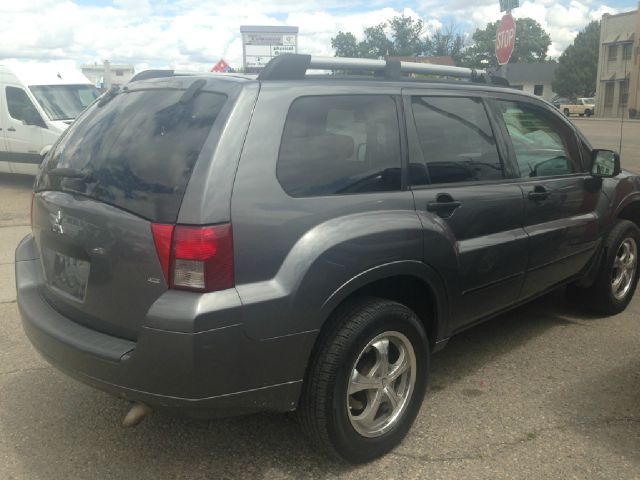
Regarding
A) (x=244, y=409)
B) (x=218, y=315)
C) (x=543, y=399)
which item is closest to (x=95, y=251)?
(x=218, y=315)

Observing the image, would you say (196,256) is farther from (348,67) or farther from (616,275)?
(616,275)

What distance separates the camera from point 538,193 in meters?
3.73

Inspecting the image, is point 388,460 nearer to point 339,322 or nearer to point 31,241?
point 339,322

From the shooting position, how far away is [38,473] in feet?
9.02

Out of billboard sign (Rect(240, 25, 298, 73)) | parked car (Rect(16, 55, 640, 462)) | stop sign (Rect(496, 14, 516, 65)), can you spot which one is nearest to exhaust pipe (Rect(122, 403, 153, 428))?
parked car (Rect(16, 55, 640, 462))

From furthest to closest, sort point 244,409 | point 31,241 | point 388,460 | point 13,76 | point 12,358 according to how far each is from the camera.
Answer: point 13,76
point 12,358
point 31,241
point 388,460
point 244,409

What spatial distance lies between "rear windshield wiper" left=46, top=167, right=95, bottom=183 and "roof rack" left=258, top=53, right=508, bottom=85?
0.87 metres

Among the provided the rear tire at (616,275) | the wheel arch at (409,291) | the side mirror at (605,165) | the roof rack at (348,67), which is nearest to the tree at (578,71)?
the rear tire at (616,275)

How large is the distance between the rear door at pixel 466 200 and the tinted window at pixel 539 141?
0.78ft

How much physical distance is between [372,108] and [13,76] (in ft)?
35.9

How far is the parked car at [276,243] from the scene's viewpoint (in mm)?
2299

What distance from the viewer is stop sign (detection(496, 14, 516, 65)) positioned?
26.9ft

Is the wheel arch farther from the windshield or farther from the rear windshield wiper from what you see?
the windshield

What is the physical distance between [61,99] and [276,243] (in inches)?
431
